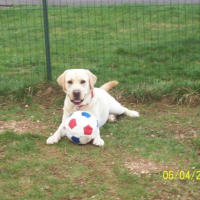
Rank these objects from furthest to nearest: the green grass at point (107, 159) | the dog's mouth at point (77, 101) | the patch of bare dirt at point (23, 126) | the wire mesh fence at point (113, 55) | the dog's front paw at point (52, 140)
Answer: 1. the wire mesh fence at point (113, 55)
2. the patch of bare dirt at point (23, 126)
3. the dog's mouth at point (77, 101)
4. the dog's front paw at point (52, 140)
5. the green grass at point (107, 159)

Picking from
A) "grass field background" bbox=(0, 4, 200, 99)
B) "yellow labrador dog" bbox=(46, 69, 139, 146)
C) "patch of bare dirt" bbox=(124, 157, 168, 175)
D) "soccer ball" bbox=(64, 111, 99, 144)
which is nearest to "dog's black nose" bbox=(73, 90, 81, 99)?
"yellow labrador dog" bbox=(46, 69, 139, 146)

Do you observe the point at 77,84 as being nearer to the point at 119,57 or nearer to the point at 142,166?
the point at 142,166

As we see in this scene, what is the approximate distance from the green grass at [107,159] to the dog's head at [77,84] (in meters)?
0.58

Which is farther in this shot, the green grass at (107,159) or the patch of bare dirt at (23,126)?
the patch of bare dirt at (23,126)

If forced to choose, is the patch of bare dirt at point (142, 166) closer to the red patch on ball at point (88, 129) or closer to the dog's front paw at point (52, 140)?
the red patch on ball at point (88, 129)

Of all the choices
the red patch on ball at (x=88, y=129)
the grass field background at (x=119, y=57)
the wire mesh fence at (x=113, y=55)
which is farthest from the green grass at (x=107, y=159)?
the wire mesh fence at (x=113, y=55)

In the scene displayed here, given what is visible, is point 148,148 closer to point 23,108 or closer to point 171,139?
point 171,139

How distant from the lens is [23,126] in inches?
242

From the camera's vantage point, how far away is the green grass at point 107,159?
14.0 ft

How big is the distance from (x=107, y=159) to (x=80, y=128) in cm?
58

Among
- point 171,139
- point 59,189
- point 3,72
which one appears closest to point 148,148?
point 171,139

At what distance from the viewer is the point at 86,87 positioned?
18.5 ft

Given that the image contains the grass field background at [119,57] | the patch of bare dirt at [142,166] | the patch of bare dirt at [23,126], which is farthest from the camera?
the grass field background at [119,57]

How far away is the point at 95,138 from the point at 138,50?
404 centimetres
